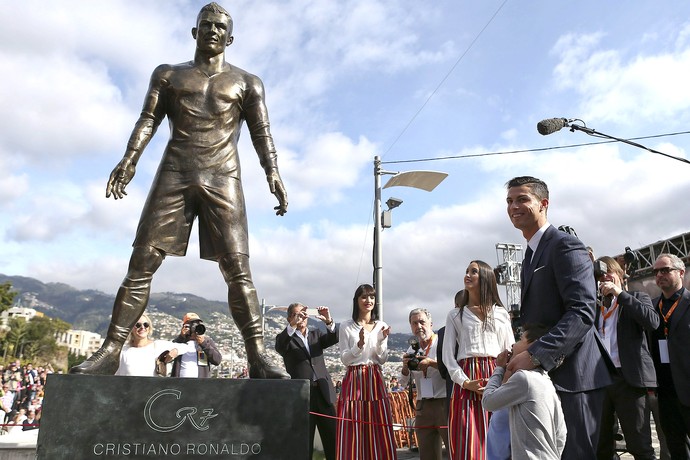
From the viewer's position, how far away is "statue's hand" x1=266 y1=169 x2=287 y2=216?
15.5 ft

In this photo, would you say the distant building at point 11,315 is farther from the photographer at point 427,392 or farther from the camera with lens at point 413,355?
the photographer at point 427,392

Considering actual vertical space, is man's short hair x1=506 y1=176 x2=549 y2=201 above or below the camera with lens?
above

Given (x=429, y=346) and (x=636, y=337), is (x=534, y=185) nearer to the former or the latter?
(x=636, y=337)

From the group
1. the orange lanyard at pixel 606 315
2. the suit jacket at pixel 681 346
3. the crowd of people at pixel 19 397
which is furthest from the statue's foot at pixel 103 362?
the crowd of people at pixel 19 397

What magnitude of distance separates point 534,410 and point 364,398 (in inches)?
104

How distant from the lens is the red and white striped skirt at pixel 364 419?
16.9 ft

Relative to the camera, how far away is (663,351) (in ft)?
16.1

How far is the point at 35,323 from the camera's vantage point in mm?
77375

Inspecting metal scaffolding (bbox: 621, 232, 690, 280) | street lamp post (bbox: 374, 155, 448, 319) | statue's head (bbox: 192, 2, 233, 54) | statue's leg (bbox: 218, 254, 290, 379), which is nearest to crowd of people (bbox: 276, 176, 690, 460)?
statue's leg (bbox: 218, 254, 290, 379)

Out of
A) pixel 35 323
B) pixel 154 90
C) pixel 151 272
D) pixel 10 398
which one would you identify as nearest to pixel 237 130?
pixel 154 90

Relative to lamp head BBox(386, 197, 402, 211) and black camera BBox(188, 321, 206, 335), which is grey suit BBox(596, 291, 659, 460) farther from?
lamp head BBox(386, 197, 402, 211)

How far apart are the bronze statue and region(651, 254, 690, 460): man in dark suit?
10.6 ft

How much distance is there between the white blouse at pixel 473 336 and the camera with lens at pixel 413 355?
74cm

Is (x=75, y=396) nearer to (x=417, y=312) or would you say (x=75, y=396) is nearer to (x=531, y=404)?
(x=531, y=404)
